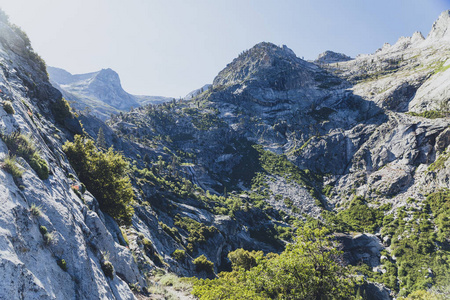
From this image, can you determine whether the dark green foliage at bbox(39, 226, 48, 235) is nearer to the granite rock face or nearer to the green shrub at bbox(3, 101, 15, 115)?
the granite rock face

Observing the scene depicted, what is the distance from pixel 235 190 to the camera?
118625 millimetres

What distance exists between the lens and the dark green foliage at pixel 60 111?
30.8m

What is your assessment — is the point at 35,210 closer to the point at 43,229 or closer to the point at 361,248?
the point at 43,229

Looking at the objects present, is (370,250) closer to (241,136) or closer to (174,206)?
(174,206)

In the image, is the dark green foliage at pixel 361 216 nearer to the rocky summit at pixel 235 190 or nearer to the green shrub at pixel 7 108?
the rocky summit at pixel 235 190

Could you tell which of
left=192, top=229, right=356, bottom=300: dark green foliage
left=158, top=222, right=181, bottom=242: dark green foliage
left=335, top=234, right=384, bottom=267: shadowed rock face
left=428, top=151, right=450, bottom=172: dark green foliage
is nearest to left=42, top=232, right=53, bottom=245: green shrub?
left=192, top=229, right=356, bottom=300: dark green foliage

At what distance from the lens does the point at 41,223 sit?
848 centimetres

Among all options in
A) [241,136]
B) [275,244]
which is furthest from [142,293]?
[241,136]

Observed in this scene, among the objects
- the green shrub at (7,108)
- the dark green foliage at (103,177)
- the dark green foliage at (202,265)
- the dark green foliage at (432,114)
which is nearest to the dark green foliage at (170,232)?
the dark green foliage at (202,265)

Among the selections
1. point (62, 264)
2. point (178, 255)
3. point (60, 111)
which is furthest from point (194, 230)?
point (62, 264)

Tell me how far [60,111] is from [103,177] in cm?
1761

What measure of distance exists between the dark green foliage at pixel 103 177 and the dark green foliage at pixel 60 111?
12.1m

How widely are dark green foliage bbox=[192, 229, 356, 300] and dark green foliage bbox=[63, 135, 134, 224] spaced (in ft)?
41.9

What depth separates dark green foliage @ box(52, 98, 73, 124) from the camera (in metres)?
30.8
